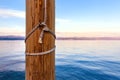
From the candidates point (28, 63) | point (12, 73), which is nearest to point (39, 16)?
point (28, 63)

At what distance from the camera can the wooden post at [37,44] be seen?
1.77 meters

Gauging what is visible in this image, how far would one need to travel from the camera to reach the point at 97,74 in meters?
10.2

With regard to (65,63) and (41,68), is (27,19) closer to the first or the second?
(41,68)

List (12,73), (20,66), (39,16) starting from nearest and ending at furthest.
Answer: (39,16), (12,73), (20,66)

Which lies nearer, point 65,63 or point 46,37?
point 46,37

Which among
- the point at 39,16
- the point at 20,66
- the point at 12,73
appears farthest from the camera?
the point at 20,66

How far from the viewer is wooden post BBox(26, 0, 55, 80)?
1774mm

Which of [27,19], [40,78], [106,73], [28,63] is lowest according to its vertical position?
[106,73]

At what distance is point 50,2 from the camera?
184 centimetres

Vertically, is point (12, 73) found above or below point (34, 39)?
below

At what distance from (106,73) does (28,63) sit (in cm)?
929

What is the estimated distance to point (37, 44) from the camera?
1783 millimetres

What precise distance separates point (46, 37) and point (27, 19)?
0.25m

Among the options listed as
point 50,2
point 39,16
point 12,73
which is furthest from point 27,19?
point 12,73
